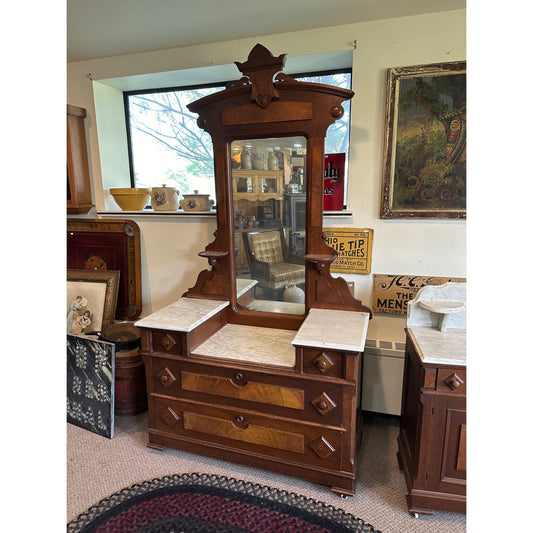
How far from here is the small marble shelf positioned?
1.51 metres

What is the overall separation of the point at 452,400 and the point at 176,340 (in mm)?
1162

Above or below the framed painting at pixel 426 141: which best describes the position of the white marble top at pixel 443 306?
below

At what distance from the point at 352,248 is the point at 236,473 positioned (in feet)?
4.19

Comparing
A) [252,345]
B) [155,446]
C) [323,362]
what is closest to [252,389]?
[252,345]

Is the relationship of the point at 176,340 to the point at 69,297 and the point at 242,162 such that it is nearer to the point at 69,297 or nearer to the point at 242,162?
the point at 242,162

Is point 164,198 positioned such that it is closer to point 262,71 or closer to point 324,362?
point 262,71

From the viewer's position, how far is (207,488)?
1.59m

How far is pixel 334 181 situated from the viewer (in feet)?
6.64

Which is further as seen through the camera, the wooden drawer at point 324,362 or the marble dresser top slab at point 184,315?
the marble dresser top slab at point 184,315

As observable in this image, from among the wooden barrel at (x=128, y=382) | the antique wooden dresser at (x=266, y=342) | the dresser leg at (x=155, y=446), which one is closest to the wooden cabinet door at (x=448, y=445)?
the antique wooden dresser at (x=266, y=342)

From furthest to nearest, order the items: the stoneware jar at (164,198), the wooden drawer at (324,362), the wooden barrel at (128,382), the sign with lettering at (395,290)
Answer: the stoneware jar at (164,198), the wooden barrel at (128,382), the sign with lettering at (395,290), the wooden drawer at (324,362)

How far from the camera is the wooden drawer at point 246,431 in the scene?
1.52 meters

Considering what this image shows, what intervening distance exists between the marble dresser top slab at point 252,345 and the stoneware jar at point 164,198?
3.13 feet

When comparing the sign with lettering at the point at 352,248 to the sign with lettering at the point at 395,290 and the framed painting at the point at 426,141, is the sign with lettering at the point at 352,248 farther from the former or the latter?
the framed painting at the point at 426,141
